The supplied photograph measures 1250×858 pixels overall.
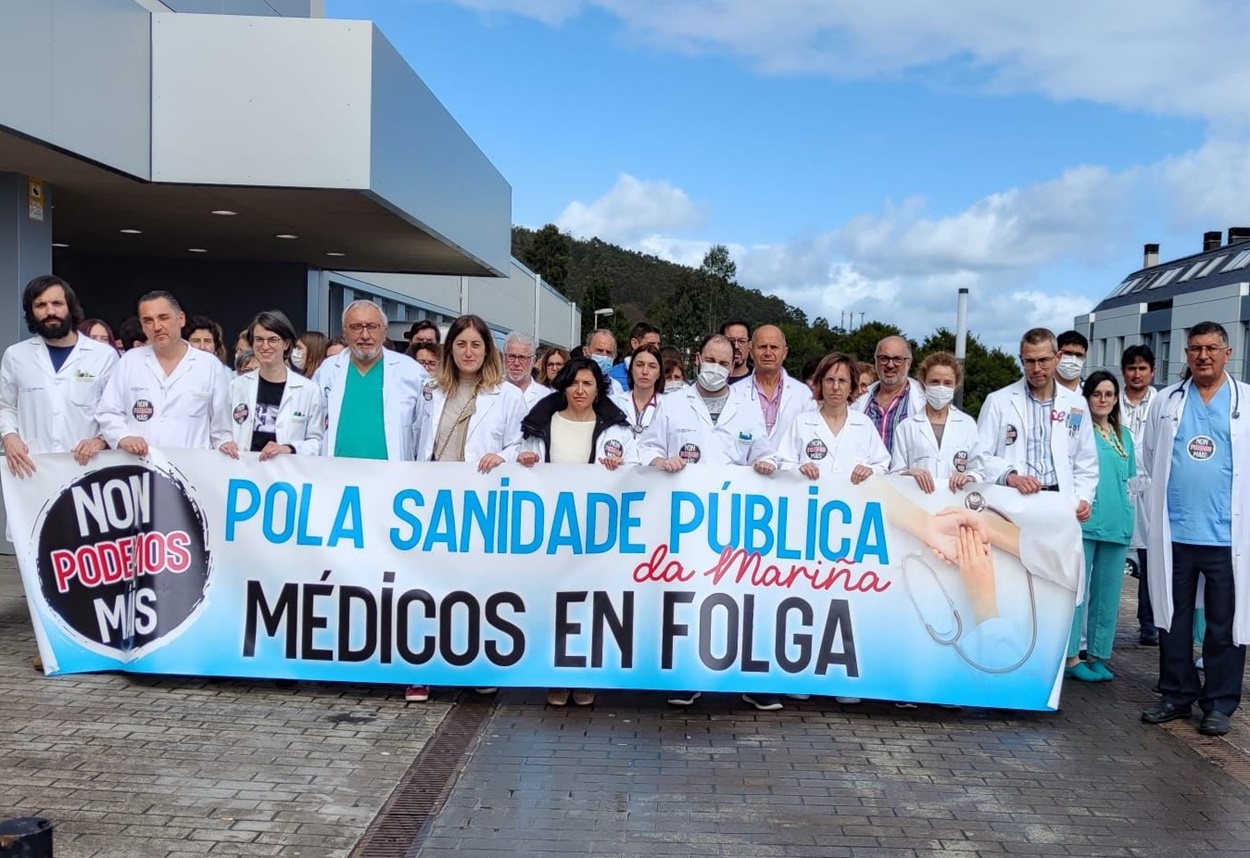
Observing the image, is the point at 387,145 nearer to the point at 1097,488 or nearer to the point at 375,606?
the point at 375,606

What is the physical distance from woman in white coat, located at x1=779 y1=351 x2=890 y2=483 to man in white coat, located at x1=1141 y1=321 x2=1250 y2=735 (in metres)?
1.60

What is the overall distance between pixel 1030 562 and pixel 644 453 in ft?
7.11

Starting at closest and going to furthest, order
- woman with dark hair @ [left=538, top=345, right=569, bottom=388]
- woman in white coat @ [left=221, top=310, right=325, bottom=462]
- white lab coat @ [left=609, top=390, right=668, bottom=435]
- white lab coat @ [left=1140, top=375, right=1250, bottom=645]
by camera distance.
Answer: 1. white lab coat @ [left=1140, top=375, right=1250, bottom=645]
2. woman in white coat @ [left=221, top=310, right=325, bottom=462]
3. white lab coat @ [left=609, top=390, right=668, bottom=435]
4. woman with dark hair @ [left=538, top=345, right=569, bottom=388]

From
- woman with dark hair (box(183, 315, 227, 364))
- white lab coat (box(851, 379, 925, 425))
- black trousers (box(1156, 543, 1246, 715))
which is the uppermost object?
woman with dark hair (box(183, 315, 227, 364))

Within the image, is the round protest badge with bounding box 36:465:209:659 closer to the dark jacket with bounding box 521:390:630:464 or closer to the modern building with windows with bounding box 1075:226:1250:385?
the dark jacket with bounding box 521:390:630:464

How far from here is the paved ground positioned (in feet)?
Answer: 13.9

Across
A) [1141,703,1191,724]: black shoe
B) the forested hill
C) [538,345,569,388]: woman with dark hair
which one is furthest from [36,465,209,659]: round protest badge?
the forested hill

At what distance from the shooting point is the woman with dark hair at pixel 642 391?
721cm

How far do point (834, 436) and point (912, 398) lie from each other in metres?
0.74

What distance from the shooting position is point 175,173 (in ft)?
33.5

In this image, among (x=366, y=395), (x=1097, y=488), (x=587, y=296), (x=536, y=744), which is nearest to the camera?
(x=536, y=744)

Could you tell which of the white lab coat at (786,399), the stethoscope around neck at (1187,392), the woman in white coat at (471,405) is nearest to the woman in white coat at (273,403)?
the woman in white coat at (471,405)

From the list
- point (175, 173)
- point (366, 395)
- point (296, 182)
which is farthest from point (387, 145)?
point (366, 395)

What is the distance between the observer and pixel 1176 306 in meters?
62.5
